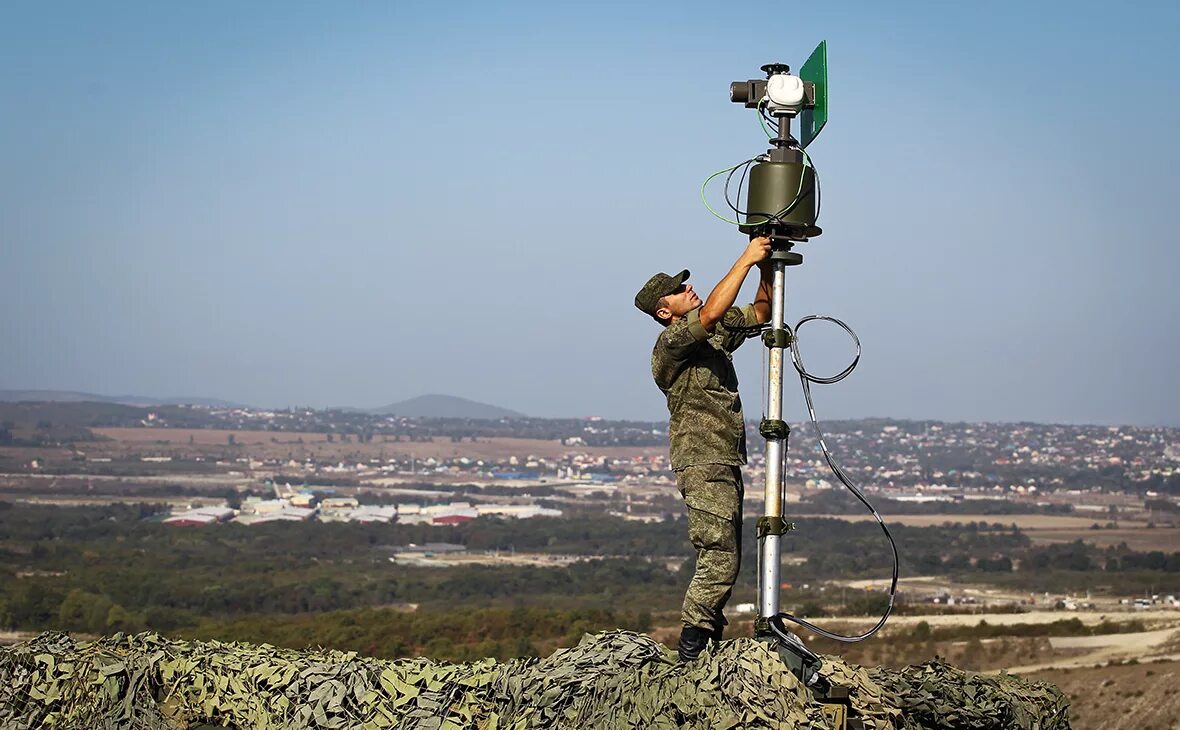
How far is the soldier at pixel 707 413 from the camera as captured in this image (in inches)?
314

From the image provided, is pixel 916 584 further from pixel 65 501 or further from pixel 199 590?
pixel 65 501

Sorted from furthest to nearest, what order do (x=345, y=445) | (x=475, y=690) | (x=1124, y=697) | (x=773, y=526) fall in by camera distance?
1. (x=345, y=445)
2. (x=1124, y=697)
3. (x=475, y=690)
4. (x=773, y=526)

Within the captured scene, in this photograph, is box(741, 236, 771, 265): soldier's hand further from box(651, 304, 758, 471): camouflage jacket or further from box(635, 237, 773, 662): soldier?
box(651, 304, 758, 471): camouflage jacket

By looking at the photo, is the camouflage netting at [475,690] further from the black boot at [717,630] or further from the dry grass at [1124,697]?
the dry grass at [1124,697]

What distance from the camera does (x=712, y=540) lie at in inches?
314

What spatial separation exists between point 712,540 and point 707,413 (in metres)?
0.72

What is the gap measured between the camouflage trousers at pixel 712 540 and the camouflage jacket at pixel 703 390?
101mm

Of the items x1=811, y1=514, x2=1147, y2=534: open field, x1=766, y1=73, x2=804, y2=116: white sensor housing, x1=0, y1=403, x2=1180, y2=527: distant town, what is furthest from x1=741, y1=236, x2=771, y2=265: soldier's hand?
x1=811, y1=514, x2=1147, y2=534: open field

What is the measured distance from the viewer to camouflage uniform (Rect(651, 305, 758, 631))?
26.2ft

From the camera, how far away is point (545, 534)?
100 metres

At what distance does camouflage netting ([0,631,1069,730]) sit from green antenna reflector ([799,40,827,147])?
2867mm

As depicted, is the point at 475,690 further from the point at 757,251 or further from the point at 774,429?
the point at 757,251

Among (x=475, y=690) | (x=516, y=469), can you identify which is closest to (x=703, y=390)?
(x=475, y=690)

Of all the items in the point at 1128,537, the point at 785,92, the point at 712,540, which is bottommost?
the point at 1128,537
